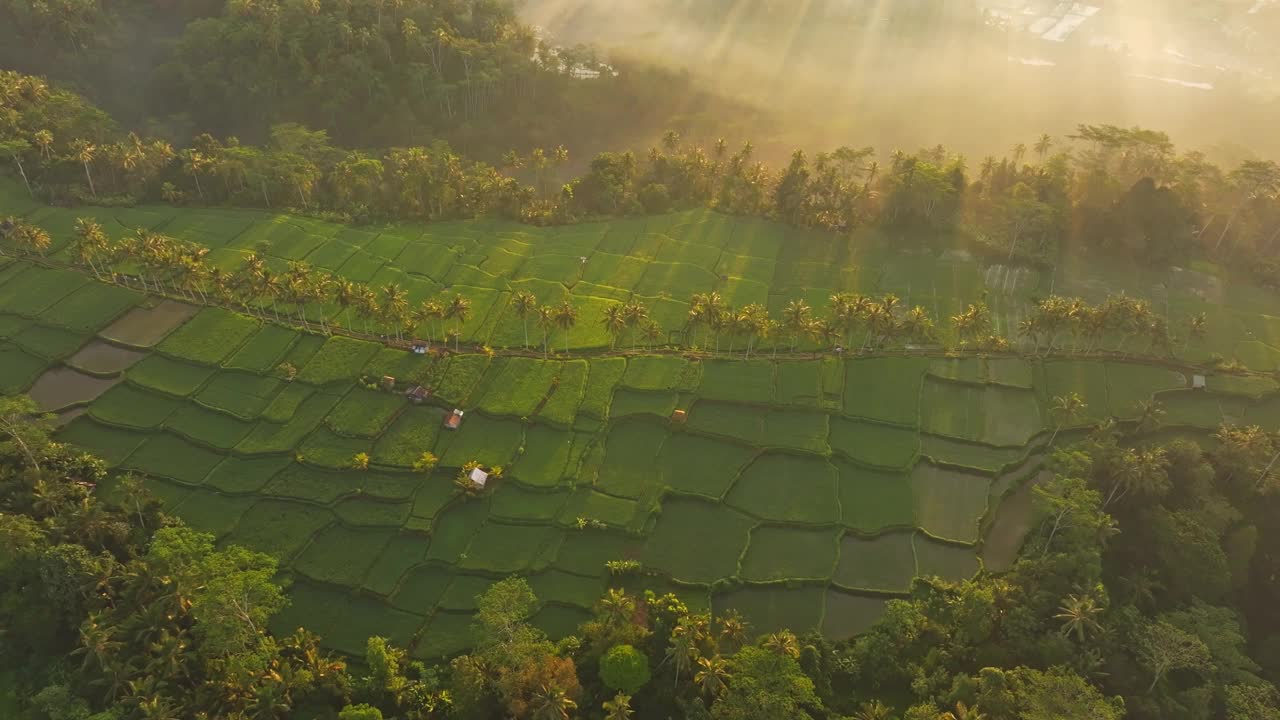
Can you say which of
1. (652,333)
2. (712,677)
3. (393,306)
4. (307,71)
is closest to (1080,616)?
(712,677)

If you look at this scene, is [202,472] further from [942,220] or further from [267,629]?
[942,220]

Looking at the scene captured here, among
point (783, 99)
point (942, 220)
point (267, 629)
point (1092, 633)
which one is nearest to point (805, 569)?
point (1092, 633)

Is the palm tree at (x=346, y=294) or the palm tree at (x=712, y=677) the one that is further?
the palm tree at (x=346, y=294)

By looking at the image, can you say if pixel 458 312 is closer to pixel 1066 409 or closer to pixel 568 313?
pixel 568 313

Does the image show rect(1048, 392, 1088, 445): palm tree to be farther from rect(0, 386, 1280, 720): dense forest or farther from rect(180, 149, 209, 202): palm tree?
rect(180, 149, 209, 202): palm tree

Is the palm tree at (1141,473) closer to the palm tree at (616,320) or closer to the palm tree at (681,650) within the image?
the palm tree at (681,650)

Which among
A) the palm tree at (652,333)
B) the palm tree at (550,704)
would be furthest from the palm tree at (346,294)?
the palm tree at (550,704)
